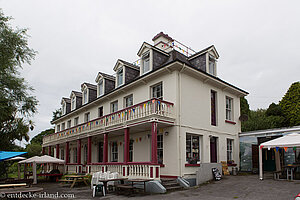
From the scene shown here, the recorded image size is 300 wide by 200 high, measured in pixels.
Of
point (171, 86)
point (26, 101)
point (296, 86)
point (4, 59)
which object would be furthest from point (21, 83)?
point (296, 86)

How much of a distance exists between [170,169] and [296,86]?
1985 centimetres

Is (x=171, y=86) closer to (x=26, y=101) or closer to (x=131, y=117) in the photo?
(x=131, y=117)

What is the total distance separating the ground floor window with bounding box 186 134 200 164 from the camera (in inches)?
543

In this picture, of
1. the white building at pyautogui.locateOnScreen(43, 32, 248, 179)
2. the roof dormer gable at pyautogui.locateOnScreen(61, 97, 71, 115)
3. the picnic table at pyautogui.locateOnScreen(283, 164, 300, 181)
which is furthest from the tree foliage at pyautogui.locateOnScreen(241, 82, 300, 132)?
the roof dormer gable at pyautogui.locateOnScreen(61, 97, 71, 115)

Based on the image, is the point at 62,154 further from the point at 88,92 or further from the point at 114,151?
the point at 114,151

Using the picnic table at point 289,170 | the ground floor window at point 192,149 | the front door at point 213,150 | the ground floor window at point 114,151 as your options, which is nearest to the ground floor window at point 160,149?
the ground floor window at point 192,149

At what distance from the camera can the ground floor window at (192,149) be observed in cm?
1379

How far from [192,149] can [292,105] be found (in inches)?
687

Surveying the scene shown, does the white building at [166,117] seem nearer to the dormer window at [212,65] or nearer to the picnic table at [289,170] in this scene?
the dormer window at [212,65]

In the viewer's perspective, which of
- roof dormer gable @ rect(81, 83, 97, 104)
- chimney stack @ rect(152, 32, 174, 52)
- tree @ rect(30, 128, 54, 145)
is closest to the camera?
chimney stack @ rect(152, 32, 174, 52)

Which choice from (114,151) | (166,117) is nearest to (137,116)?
(166,117)

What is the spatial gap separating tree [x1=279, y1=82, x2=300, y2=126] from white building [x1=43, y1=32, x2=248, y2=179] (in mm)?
10683

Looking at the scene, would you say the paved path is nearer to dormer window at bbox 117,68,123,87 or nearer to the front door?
the front door

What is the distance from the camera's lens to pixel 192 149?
46.1 ft
